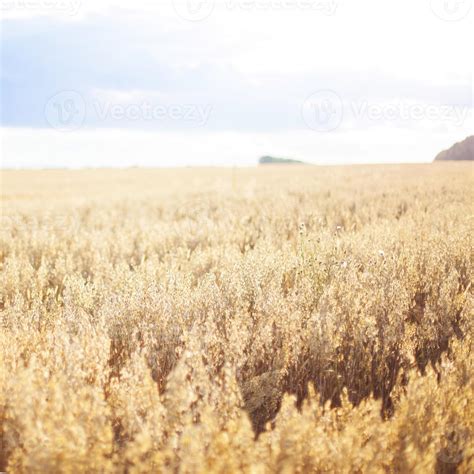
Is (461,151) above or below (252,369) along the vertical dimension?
above

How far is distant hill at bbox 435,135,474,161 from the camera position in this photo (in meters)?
31.1

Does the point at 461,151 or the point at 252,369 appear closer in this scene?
→ the point at 252,369

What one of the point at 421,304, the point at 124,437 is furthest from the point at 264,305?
the point at 421,304

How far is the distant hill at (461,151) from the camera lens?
31.1 m

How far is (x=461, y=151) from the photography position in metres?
37.3

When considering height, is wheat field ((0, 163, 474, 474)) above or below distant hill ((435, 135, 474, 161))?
below

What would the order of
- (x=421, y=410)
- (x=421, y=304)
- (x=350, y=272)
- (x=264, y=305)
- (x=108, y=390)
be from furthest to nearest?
(x=421, y=304)
(x=350, y=272)
(x=264, y=305)
(x=108, y=390)
(x=421, y=410)

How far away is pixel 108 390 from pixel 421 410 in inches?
57.5

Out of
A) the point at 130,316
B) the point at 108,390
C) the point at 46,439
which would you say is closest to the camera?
the point at 46,439

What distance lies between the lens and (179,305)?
309 cm

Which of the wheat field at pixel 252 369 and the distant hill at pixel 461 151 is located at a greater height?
the distant hill at pixel 461 151

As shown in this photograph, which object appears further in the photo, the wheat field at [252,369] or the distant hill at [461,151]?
the distant hill at [461,151]

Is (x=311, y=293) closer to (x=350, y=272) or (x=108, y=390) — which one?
(x=350, y=272)

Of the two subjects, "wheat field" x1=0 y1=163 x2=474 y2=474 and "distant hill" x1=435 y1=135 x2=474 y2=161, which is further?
"distant hill" x1=435 y1=135 x2=474 y2=161
